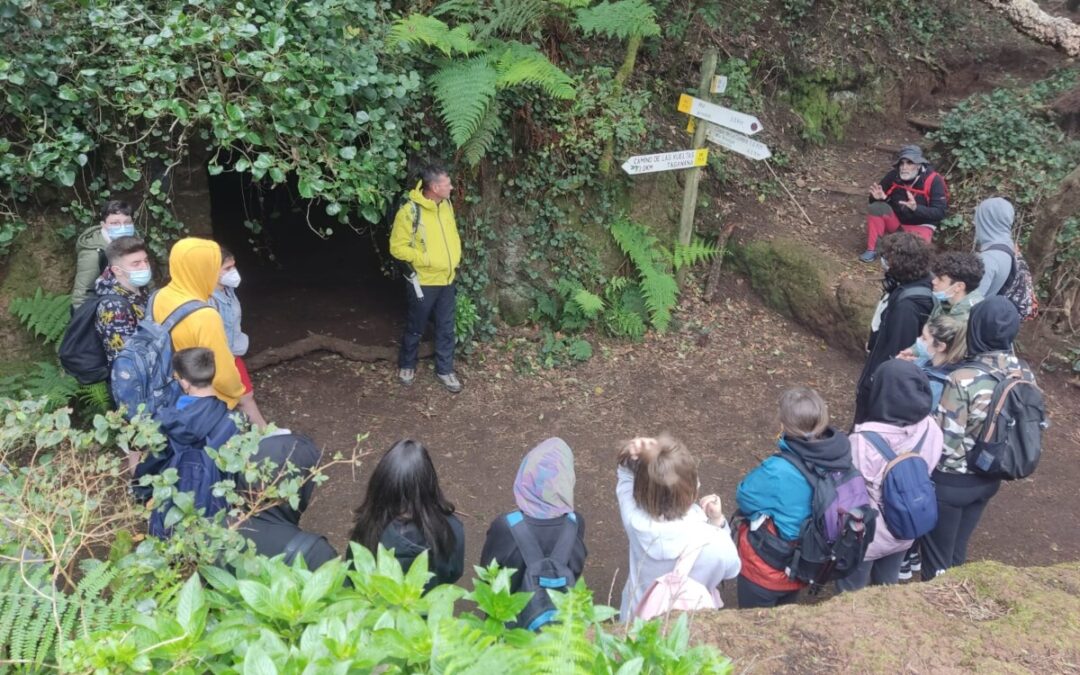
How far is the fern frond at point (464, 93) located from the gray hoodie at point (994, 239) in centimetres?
400

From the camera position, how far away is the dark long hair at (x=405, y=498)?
3104mm

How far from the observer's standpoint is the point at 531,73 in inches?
232

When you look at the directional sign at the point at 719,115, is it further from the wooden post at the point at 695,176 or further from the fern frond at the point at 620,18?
the fern frond at the point at 620,18

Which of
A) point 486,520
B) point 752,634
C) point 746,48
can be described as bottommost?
point 486,520

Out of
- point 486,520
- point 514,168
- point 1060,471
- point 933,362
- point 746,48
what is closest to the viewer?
point 933,362

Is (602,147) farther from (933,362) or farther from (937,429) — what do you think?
(937,429)

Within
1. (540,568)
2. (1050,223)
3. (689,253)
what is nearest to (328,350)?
(689,253)

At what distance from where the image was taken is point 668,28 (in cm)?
792

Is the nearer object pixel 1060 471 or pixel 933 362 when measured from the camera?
pixel 933 362

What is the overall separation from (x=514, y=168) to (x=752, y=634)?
5396mm

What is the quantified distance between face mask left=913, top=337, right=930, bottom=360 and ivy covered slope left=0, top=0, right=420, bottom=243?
378 centimetres

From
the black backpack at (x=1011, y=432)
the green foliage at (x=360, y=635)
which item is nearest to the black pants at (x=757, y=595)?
the black backpack at (x=1011, y=432)

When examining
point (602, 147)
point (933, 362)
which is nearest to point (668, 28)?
point (602, 147)

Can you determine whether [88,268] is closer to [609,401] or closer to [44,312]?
[44,312]
